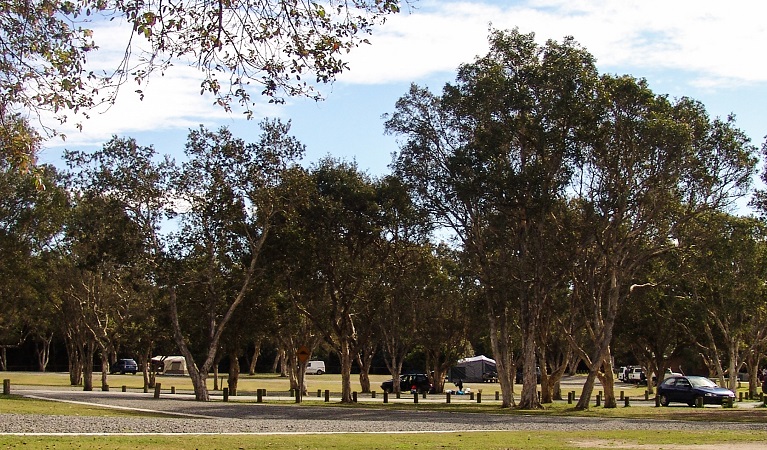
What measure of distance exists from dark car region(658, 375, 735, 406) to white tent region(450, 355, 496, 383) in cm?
4887

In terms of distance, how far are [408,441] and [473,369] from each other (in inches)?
3211

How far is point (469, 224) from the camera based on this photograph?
43.8 metres

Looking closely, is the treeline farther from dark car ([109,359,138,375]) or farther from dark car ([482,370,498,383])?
dark car ([109,359,138,375])

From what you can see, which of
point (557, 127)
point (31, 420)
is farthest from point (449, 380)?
point (31, 420)

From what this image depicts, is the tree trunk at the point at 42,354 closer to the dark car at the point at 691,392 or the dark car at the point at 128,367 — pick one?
the dark car at the point at 128,367

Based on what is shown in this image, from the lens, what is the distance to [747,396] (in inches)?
2299

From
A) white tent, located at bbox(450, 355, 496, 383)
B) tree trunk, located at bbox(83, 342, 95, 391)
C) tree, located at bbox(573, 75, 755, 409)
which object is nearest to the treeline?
tree, located at bbox(573, 75, 755, 409)

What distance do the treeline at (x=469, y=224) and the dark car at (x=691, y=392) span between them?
15.0ft

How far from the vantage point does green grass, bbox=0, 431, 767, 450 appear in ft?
53.5

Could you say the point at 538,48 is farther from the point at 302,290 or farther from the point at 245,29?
the point at 245,29

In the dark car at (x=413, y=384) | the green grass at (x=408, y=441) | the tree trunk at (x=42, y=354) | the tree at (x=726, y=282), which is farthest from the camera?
the tree trunk at (x=42, y=354)

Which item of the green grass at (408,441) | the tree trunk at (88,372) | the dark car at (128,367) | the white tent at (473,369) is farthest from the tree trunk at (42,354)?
the green grass at (408,441)

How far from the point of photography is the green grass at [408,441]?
16.3 metres

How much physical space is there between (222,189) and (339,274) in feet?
25.6
